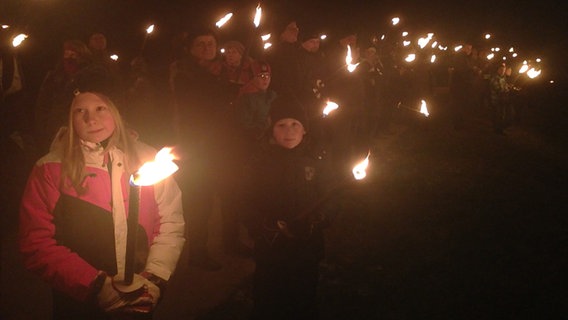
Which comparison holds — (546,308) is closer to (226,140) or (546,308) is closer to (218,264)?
(218,264)

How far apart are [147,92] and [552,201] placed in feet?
22.1

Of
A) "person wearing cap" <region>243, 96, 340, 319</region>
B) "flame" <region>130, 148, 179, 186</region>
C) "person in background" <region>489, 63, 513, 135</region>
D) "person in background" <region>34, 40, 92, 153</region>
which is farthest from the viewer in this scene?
"person in background" <region>489, 63, 513, 135</region>

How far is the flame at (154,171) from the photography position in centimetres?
175

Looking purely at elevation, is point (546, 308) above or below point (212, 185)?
below

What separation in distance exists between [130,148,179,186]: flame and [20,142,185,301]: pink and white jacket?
2.45ft

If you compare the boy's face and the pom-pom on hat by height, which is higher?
the pom-pom on hat

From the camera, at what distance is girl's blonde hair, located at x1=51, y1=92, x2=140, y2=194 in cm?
240

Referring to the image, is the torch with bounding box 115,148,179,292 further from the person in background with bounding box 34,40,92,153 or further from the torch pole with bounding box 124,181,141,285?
the person in background with bounding box 34,40,92,153

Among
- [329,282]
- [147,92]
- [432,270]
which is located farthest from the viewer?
[147,92]

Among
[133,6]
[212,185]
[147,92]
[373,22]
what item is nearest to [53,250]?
[212,185]

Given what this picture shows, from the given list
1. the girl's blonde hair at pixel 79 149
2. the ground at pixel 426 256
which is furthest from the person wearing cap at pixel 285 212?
the girl's blonde hair at pixel 79 149

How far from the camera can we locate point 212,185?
4793 mm

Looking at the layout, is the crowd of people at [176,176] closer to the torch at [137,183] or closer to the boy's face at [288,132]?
the boy's face at [288,132]

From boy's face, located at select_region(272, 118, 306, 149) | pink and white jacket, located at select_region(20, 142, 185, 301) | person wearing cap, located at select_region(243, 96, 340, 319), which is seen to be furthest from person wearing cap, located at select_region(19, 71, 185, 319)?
boy's face, located at select_region(272, 118, 306, 149)
